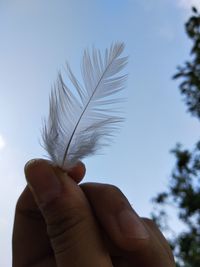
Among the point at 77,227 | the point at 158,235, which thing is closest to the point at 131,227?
the point at 77,227

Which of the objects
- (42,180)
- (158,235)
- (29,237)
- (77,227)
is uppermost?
(42,180)

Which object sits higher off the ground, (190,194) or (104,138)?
(104,138)

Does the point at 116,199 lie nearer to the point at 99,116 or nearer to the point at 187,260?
the point at 99,116

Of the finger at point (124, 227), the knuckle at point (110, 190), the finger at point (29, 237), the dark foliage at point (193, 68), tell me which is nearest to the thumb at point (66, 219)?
the finger at point (124, 227)

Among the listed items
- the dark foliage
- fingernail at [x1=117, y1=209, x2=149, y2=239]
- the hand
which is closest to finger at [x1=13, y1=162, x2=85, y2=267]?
the hand

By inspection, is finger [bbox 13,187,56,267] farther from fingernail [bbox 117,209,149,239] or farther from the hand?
fingernail [bbox 117,209,149,239]

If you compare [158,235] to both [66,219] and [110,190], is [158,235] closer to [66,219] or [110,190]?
[110,190]

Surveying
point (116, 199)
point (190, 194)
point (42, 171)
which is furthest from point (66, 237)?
point (190, 194)

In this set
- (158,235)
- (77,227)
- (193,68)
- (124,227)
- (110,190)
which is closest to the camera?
(77,227)
